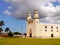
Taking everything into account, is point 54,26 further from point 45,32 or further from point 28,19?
point 28,19

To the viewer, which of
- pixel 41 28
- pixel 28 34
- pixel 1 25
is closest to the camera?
pixel 41 28

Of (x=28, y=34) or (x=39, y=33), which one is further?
(x=28, y=34)

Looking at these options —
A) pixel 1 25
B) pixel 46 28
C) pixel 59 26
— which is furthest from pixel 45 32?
pixel 1 25

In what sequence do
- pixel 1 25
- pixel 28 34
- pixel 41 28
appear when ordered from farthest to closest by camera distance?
1. pixel 1 25
2. pixel 28 34
3. pixel 41 28

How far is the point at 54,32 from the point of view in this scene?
93062 mm

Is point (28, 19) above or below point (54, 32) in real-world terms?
above

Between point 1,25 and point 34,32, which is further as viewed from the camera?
point 1,25

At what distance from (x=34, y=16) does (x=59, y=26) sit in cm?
1431

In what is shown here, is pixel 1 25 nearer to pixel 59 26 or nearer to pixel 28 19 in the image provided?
pixel 28 19

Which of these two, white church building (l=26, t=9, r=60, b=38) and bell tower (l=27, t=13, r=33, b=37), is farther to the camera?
A: bell tower (l=27, t=13, r=33, b=37)

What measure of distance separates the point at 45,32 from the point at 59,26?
868 centimetres

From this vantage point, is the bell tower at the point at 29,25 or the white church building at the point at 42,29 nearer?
the white church building at the point at 42,29

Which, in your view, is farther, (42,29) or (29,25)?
(29,25)

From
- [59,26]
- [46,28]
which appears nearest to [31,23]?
[46,28]
